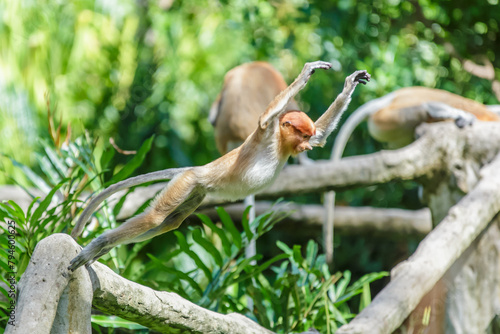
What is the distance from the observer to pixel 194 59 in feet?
24.7

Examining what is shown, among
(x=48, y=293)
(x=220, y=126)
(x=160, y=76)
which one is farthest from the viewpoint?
(x=160, y=76)

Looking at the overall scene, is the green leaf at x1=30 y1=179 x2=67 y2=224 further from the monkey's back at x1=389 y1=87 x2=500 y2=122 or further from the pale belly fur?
the monkey's back at x1=389 y1=87 x2=500 y2=122

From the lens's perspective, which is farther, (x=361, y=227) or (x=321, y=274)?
(x=361, y=227)

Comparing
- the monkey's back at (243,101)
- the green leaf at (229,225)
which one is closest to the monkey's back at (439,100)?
the monkey's back at (243,101)

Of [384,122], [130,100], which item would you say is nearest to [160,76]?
[130,100]

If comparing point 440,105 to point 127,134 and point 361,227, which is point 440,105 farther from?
point 127,134

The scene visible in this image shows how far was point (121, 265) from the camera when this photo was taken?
311 cm

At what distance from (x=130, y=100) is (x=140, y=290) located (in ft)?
13.4

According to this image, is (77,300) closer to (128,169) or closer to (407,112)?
(128,169)

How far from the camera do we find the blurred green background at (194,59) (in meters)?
5.51

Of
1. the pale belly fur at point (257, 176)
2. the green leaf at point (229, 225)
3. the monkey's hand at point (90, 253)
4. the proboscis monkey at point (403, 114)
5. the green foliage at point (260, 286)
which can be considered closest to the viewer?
the monkey's hand at point (90, 253)

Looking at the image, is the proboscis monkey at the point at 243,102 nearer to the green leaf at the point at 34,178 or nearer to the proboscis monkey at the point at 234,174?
the green leaf at the point at 34,178

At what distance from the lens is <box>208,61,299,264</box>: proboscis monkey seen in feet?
15.9

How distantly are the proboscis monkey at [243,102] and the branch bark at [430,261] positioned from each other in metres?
1.82
